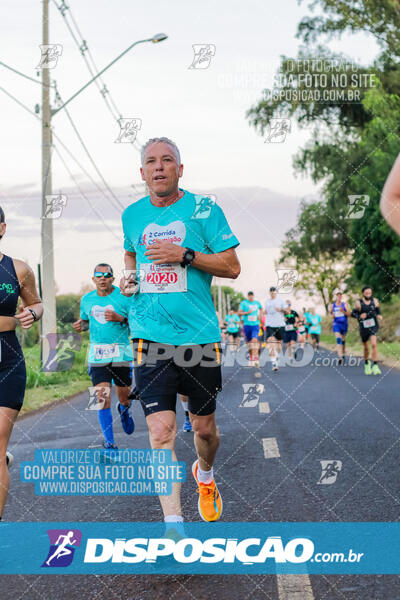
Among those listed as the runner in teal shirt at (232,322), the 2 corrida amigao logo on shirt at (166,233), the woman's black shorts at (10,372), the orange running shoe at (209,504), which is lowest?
the runner in teal shirt at (232,322)

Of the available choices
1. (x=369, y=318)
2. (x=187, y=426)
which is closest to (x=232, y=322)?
Result: (x=369, y=318)

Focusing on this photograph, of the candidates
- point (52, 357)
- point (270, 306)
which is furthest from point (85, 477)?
point (270, 306)

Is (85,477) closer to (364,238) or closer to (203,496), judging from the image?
(203,496)

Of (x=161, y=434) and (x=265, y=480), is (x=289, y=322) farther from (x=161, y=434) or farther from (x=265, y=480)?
(x=161, y=434)

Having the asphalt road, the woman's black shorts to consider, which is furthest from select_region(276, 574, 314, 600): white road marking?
the woman's black shorts

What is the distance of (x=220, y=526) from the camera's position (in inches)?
189

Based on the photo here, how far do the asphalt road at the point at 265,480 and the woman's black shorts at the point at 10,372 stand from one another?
0.96m

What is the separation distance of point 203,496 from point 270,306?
1521 cm

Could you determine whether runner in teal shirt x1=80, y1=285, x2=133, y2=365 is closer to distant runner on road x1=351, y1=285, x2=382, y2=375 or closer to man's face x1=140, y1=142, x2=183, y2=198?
man's face x1=140, y1=142, x2=183, y2=198

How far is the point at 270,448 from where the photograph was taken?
774cm

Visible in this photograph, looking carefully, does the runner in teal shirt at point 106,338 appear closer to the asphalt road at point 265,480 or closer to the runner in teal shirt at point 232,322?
the asphalt road at point 265,480

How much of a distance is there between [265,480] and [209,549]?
1874mm

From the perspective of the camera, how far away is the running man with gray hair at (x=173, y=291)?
4508 millimetres

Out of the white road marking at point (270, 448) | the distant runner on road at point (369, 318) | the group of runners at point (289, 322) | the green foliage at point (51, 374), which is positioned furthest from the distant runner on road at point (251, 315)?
the white road marking at point (270, 448)
